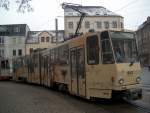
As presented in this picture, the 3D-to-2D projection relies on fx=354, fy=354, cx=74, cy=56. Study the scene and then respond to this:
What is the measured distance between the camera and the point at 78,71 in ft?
55.0

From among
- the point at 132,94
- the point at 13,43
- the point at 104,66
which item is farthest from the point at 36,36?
the point at 132,94

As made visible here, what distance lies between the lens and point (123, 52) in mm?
14602

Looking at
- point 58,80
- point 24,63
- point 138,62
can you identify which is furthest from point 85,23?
point 138,62

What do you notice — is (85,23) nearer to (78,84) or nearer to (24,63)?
(24,63)

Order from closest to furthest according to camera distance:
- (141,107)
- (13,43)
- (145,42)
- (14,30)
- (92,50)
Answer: (141,107), (92,50), (13,43), (14,30), (145,42)

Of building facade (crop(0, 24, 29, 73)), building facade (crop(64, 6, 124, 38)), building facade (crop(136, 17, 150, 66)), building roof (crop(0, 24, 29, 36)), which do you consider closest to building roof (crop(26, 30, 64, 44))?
building facade (crop(0, 24, 29, 73))

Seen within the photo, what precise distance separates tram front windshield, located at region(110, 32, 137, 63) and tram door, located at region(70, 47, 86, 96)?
2.11 metres

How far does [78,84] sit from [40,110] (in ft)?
10.9

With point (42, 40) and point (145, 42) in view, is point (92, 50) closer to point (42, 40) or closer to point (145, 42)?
Result: point (42, 40)

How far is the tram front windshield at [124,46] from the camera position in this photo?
14445 millimetres

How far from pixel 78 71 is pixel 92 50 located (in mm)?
1745

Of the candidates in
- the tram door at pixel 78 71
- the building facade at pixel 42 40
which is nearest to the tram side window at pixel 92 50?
the tram door at pixel 78 71

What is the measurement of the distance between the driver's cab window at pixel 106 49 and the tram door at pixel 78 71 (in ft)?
5.39

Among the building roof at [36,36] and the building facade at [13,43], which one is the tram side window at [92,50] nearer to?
the building roof at [36,36]
